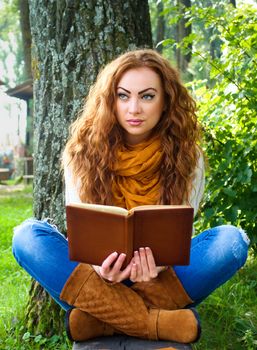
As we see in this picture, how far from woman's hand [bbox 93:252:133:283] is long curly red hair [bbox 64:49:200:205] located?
38 centimetres

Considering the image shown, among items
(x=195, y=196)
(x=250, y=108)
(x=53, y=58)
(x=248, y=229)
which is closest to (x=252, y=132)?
(x=250, y=108)

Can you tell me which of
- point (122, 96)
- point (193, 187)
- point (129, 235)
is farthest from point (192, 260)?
point (122, 96)

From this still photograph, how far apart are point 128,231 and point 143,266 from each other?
0.17 meters

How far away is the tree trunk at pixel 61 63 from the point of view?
2895 millimetres

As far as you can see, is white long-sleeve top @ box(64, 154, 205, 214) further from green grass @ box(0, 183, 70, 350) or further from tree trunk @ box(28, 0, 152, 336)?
green grass @ box(0, 183, 70, 350)

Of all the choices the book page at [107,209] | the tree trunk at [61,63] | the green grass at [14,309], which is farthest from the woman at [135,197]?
the green grass at [14,309]

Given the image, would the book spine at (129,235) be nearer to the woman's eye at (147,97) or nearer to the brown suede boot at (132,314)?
the brown suede boot at (132,314)

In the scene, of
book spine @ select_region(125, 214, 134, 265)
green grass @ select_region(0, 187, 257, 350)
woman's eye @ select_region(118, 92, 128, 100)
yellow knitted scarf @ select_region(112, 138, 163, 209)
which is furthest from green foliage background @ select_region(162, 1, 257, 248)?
book spine @ select_region(125, 214, 134, 265)

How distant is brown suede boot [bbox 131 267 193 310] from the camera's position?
228cm

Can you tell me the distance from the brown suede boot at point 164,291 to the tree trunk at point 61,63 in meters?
0.80

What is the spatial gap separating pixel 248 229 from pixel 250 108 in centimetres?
79

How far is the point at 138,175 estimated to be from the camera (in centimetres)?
247

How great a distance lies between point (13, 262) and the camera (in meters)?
4.84

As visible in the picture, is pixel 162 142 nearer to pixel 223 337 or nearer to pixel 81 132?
pixel 81 132
